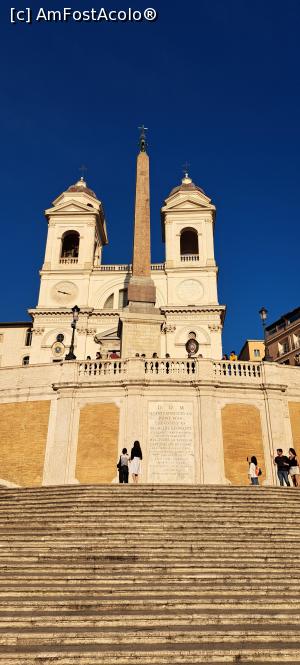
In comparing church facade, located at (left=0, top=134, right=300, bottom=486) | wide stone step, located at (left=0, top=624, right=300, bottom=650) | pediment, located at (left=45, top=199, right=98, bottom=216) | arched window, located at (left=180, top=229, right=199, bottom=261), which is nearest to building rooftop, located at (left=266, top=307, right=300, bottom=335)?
arched window, located at (left=180, top=229, right=199, bottom=261)

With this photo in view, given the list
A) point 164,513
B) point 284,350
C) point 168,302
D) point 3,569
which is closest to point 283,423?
point 164,513

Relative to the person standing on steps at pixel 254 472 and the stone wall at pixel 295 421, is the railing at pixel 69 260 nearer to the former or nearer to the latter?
the stone wall at pixel 295 421

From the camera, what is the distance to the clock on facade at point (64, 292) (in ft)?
148

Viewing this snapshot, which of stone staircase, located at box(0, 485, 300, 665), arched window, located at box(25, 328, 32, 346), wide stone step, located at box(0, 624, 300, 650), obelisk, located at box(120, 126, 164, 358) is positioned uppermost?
arched window, located at box(25, 328, 32, 346)

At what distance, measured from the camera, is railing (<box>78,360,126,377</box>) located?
19281 mm

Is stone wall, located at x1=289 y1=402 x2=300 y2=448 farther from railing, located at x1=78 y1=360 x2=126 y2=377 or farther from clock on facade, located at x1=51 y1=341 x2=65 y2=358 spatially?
clock on facade, located at x1=51 y1=341 x2=65 y2=358

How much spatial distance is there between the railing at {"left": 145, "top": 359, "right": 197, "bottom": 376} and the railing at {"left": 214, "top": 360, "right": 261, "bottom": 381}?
979 millimetres

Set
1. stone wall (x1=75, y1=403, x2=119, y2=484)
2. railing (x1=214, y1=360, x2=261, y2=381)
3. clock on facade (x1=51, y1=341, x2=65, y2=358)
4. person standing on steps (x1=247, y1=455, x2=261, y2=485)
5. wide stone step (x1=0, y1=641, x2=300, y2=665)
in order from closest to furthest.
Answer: wide stone step (x1=0, y1=641, x2=300, y2=665), person standing on steps (x1=247, y1=455, x2=261, y2=485), stone wall (x1=75, y1=403, x2=119, y2=484), railing (x1=214, y1=360, x2=261, y2=381), clock on facade (x1=51, y1=341, x2=65, y2=358)

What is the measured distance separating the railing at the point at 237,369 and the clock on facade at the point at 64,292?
27568 millimetres

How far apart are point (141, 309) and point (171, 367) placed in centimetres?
528

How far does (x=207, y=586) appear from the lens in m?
8.17

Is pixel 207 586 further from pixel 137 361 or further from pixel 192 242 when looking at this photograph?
pixel 192 242

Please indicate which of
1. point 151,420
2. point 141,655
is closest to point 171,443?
point 151,420

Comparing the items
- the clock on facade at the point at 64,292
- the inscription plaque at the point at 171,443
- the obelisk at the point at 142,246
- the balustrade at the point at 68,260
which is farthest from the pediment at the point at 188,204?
the inscription plaque at the point at 171,443
